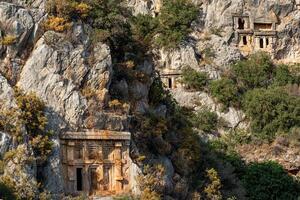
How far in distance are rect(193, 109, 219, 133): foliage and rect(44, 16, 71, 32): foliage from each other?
25.6 metres

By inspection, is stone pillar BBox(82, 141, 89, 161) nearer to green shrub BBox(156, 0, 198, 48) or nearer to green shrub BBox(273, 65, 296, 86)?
green shrub BBox(156, 0, 198, 48)

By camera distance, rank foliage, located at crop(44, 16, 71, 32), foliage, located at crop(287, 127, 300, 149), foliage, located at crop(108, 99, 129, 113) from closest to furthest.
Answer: foliage, located at crop(44, 16, 71, 32) < foliage, located at crop(108, 99, 129, 113) < foliage, located at crop(287, 127, 300, 149)

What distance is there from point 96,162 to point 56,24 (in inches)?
232

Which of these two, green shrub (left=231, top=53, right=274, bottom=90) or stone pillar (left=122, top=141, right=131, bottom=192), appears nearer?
stone pillar (left=122, top=141, right=131, bottom=192)

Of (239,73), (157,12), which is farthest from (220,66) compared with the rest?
(157,12)

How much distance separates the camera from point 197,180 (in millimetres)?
39344

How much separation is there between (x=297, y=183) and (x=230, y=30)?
17.3 m

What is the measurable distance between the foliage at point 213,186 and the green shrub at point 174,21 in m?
26.2

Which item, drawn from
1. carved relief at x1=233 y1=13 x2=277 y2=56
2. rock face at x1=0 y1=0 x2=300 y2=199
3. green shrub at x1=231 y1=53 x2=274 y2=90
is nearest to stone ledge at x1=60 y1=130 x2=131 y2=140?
rock face at x1=0 y1=0 x2=300 y2=199

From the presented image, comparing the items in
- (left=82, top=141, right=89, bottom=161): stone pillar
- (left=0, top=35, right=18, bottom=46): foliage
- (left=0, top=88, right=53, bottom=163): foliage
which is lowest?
(left=82, top=141, right=89, bottom=161): stone pillar

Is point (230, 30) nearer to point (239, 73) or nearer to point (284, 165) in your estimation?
point (239, 73)

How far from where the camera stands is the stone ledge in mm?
33656

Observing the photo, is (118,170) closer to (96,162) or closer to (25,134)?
(96,162)

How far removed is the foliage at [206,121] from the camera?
60.0 metres
